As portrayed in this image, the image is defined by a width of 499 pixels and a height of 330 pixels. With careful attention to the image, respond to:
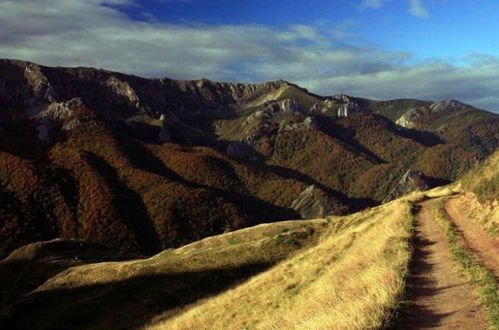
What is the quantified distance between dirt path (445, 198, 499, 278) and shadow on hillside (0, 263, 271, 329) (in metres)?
18.3

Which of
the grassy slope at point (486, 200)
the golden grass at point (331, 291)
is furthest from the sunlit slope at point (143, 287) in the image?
the grassy slope at point (486, 200)

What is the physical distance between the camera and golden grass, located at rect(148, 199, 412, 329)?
17219mm

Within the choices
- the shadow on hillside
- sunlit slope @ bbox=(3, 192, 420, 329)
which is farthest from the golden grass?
the shadow on hillside

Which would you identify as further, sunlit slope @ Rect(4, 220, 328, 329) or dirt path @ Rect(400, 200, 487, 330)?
sunlit slope @ Rect(4, 220, 328, 329)

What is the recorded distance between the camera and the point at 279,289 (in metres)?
31.2

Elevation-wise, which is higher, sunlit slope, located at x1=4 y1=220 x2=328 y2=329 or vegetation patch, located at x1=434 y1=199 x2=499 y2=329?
vegetation patch, located at x1=434 y1=199 x2=499 y2=329

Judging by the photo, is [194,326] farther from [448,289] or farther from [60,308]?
[60,308]

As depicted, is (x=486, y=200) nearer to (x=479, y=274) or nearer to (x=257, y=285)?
(x=257, y=285)

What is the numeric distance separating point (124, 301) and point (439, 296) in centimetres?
3414

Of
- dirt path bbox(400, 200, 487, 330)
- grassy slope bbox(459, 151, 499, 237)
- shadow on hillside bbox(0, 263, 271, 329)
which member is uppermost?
grassy slope bbox(459, 151, 499, 237)

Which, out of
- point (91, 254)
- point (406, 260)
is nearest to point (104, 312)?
point (406, 260)

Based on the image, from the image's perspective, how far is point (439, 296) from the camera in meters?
18.5

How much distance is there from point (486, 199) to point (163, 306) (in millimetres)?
26254

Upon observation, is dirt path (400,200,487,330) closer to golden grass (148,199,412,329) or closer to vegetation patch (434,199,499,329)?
vegetation patch (434,199,499,329)
